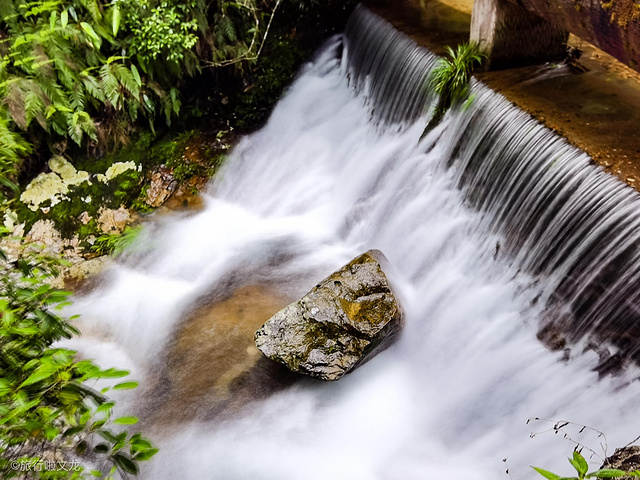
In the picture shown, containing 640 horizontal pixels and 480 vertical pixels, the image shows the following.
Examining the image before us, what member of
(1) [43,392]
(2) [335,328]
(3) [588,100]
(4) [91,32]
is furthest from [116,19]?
(1) [43,392]

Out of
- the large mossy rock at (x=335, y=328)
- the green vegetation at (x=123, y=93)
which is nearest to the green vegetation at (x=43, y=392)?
the large mossy rock at (x=335, y=328)

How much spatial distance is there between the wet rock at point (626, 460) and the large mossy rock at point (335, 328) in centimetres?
206

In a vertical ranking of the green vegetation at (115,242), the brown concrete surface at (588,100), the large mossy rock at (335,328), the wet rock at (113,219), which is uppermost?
the brown concrete surface at (588,100)

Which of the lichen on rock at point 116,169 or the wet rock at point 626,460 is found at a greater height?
the wet rock at point 626,460

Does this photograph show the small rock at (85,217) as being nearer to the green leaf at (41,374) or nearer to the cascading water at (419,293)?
the cascading water at (419,293)

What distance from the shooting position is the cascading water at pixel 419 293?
3.72m

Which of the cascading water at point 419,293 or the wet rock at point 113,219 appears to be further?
the wet rock at point 113,219

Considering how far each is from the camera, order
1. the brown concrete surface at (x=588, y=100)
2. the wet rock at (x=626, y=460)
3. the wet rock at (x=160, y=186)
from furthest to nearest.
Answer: the wet rock at (x=160, y=186) → the brown concrete surface at (x=588, y=100) → the wet rock at (x=626, y=460)

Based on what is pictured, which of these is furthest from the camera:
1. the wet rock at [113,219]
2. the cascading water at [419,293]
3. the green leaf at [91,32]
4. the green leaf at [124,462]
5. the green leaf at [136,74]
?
the wet rock at [113,219]

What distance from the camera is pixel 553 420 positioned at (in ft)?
12.0

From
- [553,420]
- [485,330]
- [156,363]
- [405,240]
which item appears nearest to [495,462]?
[553,420]

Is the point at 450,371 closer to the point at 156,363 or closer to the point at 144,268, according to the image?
the point at 156,363

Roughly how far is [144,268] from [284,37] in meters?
4.45

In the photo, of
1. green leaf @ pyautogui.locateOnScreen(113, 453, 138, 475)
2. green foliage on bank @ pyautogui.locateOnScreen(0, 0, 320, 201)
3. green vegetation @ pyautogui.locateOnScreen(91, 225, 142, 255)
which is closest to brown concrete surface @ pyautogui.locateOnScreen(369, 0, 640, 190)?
Result: green foliage on bank @ pyautogui.locateOnScreen(0, 0, 320, 201)
